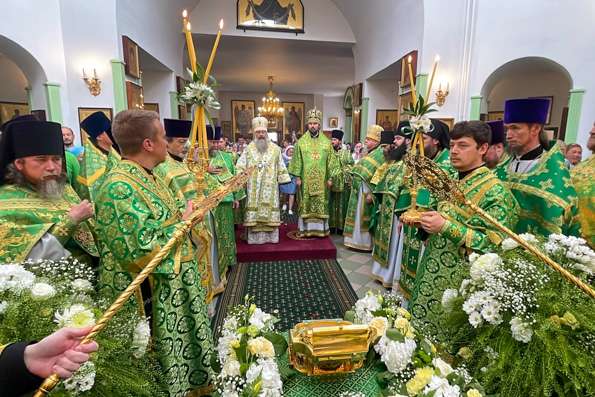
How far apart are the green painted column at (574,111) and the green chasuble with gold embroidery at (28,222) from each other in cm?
946

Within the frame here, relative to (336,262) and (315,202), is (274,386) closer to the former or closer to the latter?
(336,262)

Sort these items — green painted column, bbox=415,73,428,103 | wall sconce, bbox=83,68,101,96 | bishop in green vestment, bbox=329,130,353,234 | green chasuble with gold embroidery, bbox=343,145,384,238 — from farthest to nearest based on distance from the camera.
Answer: green painted column, bbox=415,73,428,103 → wall sconce, bbox=83,68,101,96 → bishop in green vestment, bbox=329,130,353,234 → green chasuble with gold embroidery, bbox=343,145,384,238

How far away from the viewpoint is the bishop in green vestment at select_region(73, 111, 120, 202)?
280 cm

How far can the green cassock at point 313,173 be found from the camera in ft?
19.8

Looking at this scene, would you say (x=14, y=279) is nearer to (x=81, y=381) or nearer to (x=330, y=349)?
(x=81, y=381)

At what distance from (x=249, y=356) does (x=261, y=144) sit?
4401mm

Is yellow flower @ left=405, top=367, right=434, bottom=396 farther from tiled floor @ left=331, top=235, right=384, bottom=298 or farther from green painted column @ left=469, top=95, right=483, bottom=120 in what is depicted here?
green painted column @ left=469, top=95, right=483, bottom=120

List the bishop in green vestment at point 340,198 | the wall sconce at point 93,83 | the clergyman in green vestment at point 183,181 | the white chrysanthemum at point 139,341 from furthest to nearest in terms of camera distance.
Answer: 1. the wall sconce at point 93,83
2. the bishop in green vestment at point 340,198
3. the clergyman in green vestment at point 183,181
4. the white chrysanthemum at point 139,341

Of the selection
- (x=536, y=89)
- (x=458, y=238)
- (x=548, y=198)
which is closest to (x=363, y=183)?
(x=548, y=198)

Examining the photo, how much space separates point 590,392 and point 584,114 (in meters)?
8.60

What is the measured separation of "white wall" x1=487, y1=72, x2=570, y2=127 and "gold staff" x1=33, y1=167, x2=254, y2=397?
10961 millimetres

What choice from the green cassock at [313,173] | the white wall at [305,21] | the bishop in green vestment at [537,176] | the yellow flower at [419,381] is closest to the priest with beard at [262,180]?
the green cassock at [313,173]

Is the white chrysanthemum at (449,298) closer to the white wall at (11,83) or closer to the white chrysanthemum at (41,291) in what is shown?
the white chrysanthemum at (41,291)

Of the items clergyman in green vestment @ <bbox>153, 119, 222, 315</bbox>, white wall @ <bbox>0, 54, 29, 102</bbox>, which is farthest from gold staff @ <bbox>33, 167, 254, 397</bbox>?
white wall @ <bbox>0, 54, 29, 102</bbox>
